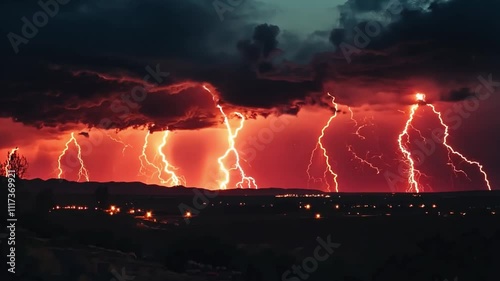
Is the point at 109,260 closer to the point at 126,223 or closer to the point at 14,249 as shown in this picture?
the point at 14,249

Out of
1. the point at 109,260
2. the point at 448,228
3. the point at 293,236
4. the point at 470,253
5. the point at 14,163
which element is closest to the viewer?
the point at 109,260

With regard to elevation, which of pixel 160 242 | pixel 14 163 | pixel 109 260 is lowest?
pixel 109 260

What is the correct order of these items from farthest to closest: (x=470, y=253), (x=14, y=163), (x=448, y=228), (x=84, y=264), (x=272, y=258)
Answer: (x=14, y=163) < (x=448, y=228) < (x=272, y=258) < (x=470, y=253) < (x=84, y=264)

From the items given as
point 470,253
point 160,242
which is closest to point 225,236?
point 160,242

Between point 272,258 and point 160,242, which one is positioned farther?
point 160,242

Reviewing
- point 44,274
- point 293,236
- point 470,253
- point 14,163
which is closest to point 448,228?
point 293,236

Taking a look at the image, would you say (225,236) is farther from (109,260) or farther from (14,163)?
(109,260)

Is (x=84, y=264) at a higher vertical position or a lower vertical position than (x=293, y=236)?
lower

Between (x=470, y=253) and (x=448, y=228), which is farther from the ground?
(x=448, y=228)

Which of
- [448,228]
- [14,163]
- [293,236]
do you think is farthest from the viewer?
[14,163]
